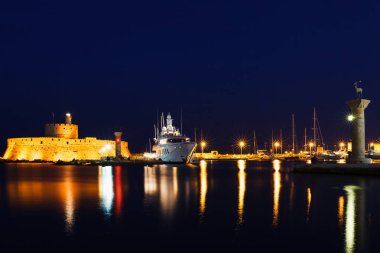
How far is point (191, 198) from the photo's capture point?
734 inches

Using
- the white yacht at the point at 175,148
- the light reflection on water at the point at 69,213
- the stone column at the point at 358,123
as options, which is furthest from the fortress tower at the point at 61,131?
the light reflection on water at the point at 69,213

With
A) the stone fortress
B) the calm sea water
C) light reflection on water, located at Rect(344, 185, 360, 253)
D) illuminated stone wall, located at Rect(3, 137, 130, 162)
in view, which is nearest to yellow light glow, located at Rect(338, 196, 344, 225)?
the calm sea water

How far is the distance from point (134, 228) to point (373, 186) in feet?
47.0

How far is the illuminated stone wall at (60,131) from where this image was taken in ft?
235

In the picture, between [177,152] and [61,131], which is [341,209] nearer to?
[177,152]

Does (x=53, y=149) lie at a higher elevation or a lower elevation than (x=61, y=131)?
lower

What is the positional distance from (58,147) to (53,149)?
0.80 metres

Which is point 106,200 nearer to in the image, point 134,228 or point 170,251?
point 134,228

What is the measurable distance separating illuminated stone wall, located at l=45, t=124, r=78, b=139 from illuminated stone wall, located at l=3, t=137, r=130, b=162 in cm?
256

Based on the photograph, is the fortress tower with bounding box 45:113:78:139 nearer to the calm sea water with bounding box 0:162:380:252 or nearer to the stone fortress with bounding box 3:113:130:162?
the stone fortress with bounding box 3:113:130:162

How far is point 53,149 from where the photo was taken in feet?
229

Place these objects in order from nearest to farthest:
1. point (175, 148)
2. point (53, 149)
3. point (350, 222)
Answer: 1. point (350, 222)
2. point (175, 148)
3. point (53, 149)

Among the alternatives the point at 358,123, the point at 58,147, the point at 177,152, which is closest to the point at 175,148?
the point at 177,152

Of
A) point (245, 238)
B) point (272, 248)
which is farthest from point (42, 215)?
point (272, 248)
